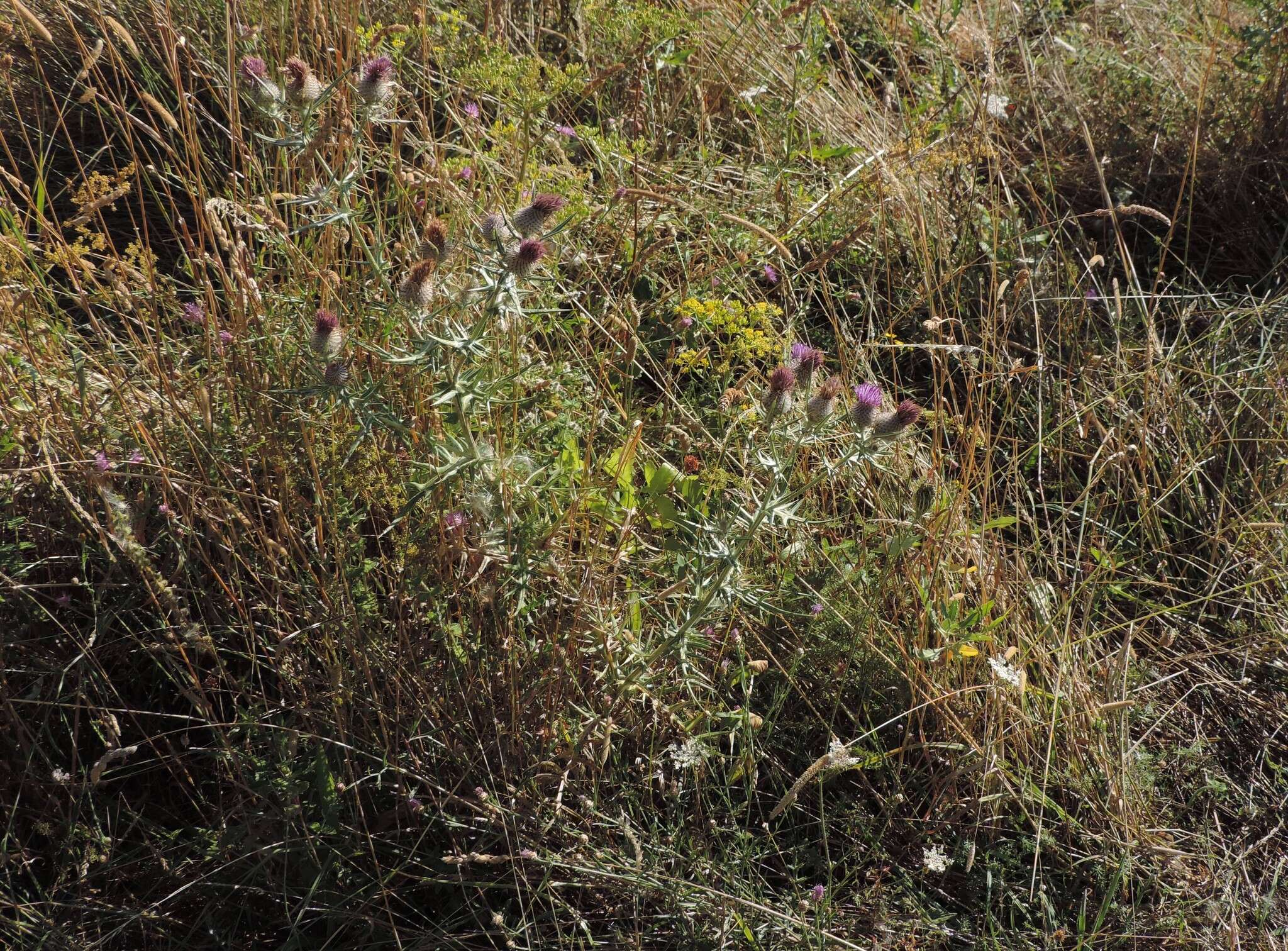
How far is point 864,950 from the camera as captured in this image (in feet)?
6.42

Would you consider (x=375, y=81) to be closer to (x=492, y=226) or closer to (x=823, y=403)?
(x=492, y=226)

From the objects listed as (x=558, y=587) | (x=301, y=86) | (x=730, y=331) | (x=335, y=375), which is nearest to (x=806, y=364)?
(x=730, y=331)

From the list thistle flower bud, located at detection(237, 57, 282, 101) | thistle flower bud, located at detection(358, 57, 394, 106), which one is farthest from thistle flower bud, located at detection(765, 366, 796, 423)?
thistle flower bud, located at detection(237, 57, 282, 101)

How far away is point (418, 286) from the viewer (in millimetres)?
1759

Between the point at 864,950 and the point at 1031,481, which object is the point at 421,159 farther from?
the point at 864,950

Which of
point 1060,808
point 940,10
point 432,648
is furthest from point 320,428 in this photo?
point 940,10

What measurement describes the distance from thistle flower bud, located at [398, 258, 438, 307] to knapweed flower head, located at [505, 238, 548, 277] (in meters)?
0.14

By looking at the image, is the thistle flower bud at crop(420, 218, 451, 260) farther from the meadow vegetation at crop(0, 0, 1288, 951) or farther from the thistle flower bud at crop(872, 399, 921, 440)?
the thistle flower bud at crop(872, 399, 921, 440)

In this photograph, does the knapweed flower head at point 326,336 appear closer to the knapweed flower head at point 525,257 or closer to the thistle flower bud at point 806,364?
the knapweed flower head at point 525,257

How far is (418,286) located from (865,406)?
0.86 meters

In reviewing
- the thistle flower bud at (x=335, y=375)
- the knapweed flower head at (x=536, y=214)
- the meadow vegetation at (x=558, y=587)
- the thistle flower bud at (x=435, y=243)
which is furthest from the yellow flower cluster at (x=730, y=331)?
the thistle flower bud at (x=335, y=375)

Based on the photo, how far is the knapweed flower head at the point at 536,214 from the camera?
1.91 m

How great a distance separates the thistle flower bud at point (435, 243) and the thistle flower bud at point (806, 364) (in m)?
0.70

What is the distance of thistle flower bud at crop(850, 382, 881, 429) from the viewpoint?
198cm
